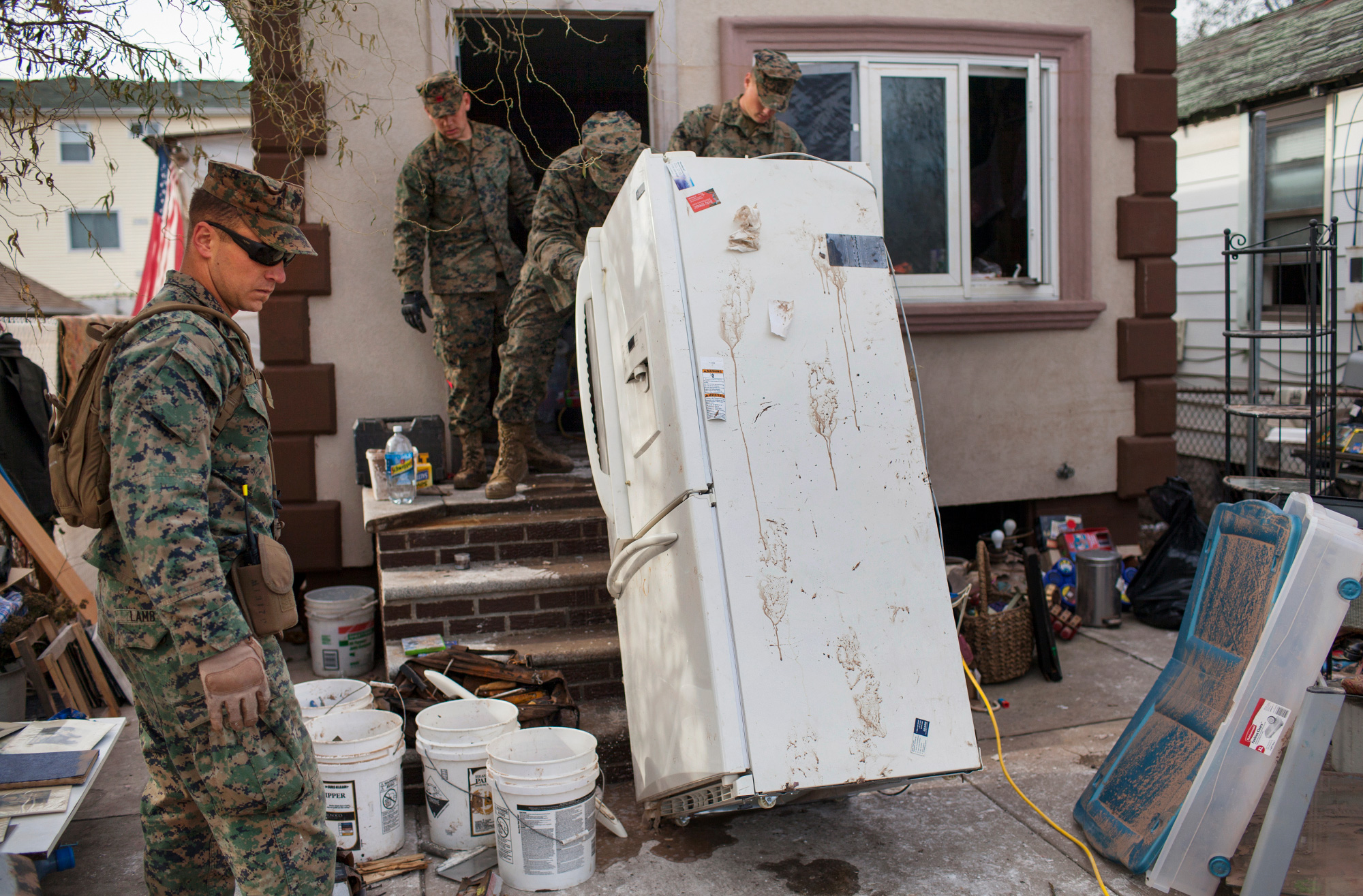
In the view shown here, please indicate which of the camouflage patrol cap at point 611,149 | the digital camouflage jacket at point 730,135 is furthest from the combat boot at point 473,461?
the digital camouflage jacket at point 730,135

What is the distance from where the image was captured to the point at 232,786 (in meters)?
2.03

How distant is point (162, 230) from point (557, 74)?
3.48 metres

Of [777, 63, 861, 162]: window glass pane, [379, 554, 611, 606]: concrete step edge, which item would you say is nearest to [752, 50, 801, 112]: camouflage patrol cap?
[777, 63, 861, 162]: window glass pane

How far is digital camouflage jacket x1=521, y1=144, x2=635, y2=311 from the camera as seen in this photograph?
4.52 meters

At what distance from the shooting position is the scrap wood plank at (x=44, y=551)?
181 inches

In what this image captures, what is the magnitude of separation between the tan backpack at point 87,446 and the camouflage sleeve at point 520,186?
10.8ft

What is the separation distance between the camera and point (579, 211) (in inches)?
185

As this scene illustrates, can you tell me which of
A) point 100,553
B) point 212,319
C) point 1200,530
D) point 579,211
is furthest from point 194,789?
point 1200,530

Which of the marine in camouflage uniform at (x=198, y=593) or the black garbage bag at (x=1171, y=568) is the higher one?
the marine in camouflage uniform at (x=198, y=593)

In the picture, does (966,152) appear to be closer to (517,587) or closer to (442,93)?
(442,93)

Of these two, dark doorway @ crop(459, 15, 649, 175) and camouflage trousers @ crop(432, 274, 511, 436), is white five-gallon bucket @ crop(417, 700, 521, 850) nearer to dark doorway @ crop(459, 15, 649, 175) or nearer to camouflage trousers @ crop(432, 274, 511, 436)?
camouflage trousers @ crop(432, 274, 511, 436)

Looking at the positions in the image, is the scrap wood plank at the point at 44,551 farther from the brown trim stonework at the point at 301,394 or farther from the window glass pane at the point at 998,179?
the window glass pane at the point at 998,179

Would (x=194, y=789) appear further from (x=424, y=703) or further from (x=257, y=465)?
(x=424, y=703)

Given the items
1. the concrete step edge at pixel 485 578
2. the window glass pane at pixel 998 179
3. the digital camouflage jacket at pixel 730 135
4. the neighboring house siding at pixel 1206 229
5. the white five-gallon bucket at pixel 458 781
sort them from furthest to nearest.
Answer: the neighboring house siding at pixel 1206 229, the window glass pane at pixel 998 179, the digital camouflage jacket at pixel 730 135, the concrete step edge at pixel 485 578, the white five-gallon bucket at pixel 458 781
